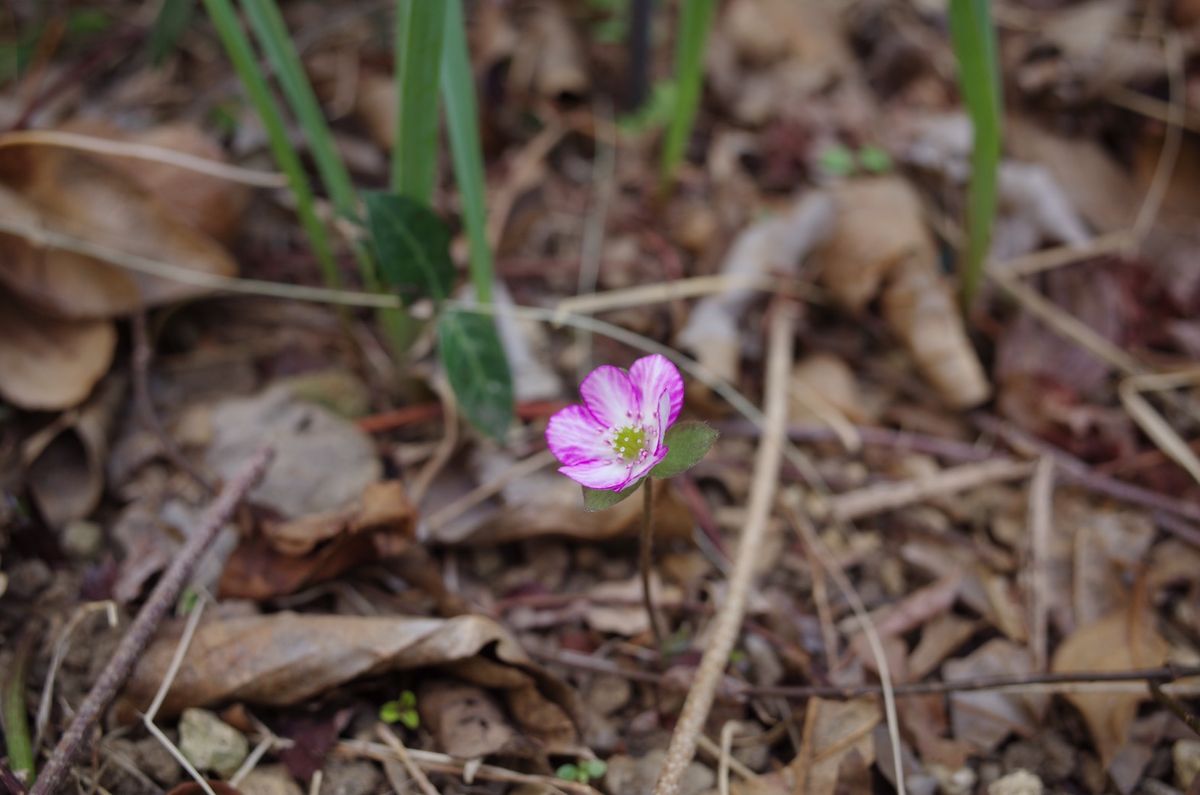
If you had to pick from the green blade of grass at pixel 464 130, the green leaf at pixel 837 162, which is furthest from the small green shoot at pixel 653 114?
the green blade of grass at pixel 464 130

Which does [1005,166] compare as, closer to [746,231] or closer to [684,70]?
[746,231]

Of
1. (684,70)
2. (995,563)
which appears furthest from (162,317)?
(995,563)

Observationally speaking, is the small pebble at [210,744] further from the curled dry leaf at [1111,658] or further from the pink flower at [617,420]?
the curled dry leaf at [1111,658]

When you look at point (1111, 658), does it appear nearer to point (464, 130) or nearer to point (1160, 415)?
point (1160, 415)

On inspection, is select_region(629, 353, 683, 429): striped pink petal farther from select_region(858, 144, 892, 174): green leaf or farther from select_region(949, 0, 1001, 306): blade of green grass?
select_region(858, 144, 892, 174): green leaf

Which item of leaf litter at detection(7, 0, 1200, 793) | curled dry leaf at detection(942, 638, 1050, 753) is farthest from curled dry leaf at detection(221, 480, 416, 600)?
curled dry leaf at detection(942, 638, 1050, 753)
